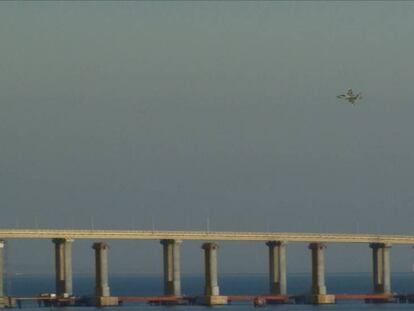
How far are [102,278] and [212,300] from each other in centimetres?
1148

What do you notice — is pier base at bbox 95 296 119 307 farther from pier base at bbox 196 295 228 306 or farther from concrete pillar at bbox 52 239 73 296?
pier base at bbox 196 295 228 306

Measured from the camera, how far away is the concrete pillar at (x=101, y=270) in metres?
192

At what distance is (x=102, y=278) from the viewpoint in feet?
636

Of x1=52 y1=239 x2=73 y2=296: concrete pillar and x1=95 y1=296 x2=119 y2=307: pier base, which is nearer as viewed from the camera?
x1=95 y1=296 x2=119 y2=307: pier base

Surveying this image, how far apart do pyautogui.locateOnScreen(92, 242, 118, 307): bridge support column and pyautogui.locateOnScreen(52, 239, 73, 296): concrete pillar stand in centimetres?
288

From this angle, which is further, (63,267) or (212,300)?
(212,300)

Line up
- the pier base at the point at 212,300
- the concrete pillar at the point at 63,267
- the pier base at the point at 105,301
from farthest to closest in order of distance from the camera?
the pier base at the point at 212,300 → the concrete pillar at the point at 63,267 → the pier base at the point at 105,301

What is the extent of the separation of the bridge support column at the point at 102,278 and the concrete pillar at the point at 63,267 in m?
2.88

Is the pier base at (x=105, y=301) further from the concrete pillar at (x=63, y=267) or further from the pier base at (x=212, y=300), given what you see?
A: the pier base at (x=212, y=300)

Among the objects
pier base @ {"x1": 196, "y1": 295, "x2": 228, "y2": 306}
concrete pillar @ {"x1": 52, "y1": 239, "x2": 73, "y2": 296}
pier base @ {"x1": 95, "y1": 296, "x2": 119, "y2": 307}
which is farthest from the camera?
pier base @ {"x1": 196, "y1": 295, "x2": 228, "y2": 306}

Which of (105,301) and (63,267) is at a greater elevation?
(63,267)

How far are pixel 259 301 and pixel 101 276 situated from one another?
16.7 meters

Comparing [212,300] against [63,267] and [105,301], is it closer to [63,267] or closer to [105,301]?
[105,301]

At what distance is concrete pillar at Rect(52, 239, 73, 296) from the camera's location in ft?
634
